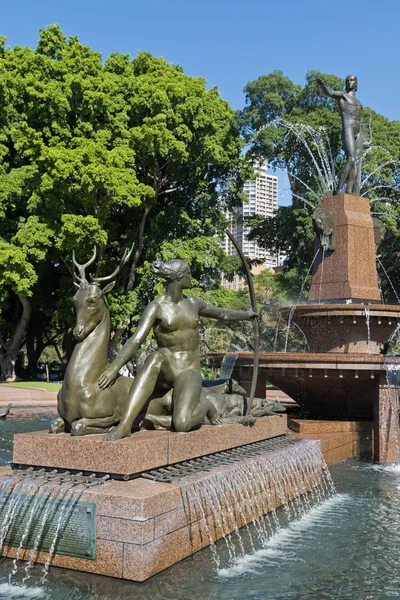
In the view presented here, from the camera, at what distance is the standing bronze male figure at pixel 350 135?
1488cm

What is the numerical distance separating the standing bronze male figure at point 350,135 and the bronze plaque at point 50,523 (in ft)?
36.9

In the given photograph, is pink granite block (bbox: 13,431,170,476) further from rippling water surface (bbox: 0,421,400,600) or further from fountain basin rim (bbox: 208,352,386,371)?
fountain basin rim (bbox: 208,352,386,371)

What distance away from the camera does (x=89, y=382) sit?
6.54m

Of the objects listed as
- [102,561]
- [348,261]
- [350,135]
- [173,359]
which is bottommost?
[102,561]

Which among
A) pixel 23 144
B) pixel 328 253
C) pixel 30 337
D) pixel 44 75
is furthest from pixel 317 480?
pixel 30 337

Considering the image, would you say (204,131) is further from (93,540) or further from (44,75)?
(93,540)

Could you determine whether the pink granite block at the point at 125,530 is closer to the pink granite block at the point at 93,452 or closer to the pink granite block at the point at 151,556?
the pink granite block at the point at 151,556

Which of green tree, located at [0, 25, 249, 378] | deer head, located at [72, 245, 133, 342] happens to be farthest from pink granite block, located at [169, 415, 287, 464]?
green tree, located at [0, 25, 249, 378]

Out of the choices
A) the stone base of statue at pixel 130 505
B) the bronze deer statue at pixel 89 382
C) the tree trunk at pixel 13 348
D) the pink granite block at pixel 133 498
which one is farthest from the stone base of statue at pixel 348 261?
the tree trunk at pixel 13 348

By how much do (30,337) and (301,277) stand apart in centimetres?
1536

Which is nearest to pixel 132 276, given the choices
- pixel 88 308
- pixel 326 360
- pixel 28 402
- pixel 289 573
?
pixel 28 402

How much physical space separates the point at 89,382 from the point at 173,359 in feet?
3.12

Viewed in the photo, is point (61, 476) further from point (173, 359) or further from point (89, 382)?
point (173, 359)

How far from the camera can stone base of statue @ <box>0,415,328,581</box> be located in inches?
199
